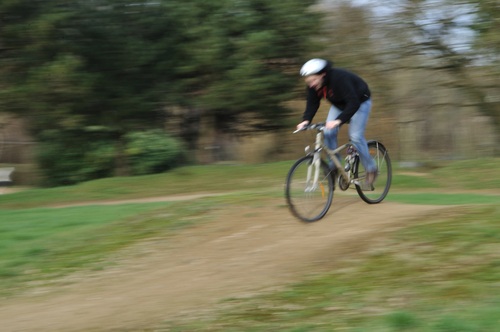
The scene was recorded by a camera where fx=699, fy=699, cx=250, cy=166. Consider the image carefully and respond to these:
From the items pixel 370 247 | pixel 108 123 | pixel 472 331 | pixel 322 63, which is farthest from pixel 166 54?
pixel 472 331

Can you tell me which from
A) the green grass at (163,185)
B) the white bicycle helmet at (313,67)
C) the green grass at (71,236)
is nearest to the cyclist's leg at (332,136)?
the white bicycle helmet at (313,67)

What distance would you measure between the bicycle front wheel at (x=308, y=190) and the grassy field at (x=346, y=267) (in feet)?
4.14

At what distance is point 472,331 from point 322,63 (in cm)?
412

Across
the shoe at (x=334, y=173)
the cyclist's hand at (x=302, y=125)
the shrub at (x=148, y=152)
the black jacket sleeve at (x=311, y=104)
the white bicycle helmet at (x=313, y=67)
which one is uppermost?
the white bicycle helmet at (x=313, y=67)

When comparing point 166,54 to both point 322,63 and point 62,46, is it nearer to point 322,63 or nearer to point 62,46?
point 62,46

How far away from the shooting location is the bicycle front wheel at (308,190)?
25.4 ft

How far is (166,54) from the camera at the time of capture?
17703 mm

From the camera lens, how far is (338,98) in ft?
25.8

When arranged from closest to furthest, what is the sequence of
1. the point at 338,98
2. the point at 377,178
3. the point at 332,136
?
the point at 338,98, the point at 332,136, the point at 377,178

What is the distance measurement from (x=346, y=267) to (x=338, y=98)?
8.56ft

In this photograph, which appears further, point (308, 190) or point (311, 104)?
point (311, 104)

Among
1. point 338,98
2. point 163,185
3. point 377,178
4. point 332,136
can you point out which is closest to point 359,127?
point 332,136

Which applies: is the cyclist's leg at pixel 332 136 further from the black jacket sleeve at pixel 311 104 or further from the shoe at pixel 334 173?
the black jacket sleeve at pixel 311 104

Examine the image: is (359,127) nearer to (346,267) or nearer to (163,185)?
(346,267)
